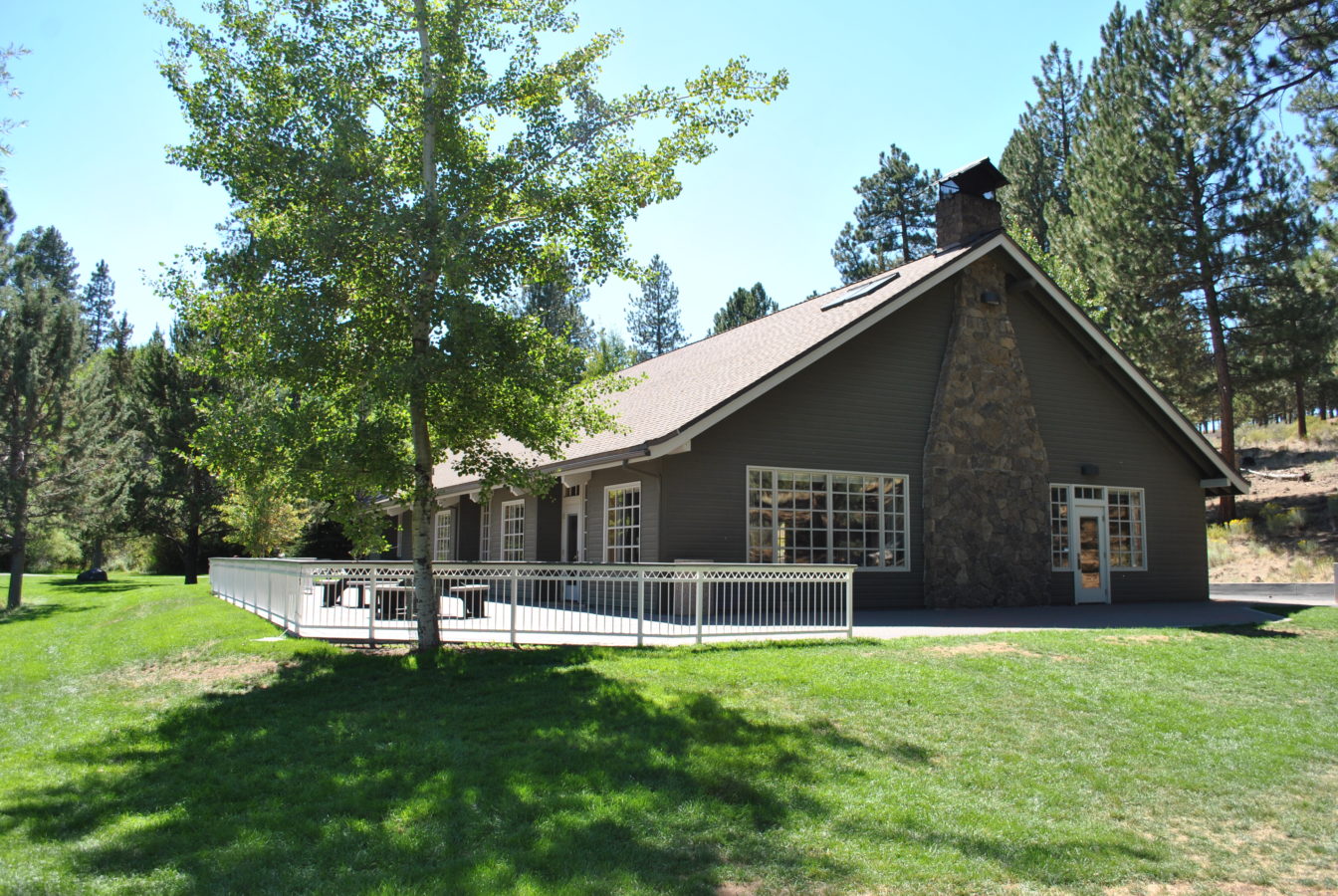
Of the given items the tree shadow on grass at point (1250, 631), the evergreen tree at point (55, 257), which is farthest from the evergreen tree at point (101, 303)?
the tree shadow on grass at point (1250, 631)

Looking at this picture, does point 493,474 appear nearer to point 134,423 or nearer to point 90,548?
point 134,423

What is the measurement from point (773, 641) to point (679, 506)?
4286 millimetres

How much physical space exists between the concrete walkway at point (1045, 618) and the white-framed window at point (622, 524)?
3864 mm

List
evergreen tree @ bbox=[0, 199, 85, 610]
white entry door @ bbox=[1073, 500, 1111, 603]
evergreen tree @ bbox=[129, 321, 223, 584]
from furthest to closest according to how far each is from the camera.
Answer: evergreen tree @ bbox=[129, 321, 223, 584]
evergreen tree @ bbox=[0, 199, 85, 610]
white entry door @ bbox=[1073, 500, 1111, 603]

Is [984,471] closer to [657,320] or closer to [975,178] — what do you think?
[975,178]

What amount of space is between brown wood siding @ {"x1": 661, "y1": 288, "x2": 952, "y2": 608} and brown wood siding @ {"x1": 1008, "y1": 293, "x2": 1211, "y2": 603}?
8.57 ft

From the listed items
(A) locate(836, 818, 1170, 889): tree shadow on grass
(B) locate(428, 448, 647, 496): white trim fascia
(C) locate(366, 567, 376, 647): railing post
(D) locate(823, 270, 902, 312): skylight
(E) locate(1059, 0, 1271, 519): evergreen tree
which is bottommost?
(A) locate(836, 818, 1170, 889): tree shadow on grass

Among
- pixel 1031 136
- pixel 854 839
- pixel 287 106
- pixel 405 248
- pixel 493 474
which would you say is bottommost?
pixel 854 839

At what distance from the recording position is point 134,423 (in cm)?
3447

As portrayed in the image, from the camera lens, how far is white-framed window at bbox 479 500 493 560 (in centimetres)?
2275

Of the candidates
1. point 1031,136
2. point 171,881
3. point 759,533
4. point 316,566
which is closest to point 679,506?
point 759,533

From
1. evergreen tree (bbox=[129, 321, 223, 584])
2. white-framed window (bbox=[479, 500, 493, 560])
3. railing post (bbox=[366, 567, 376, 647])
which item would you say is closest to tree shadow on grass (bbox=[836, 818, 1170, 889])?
railing post (bbox=[366, 567, 376, 647])

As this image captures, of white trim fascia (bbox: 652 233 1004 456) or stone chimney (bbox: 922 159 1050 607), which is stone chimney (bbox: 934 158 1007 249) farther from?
white trim fascia (bbox: 652 233 1004 456)

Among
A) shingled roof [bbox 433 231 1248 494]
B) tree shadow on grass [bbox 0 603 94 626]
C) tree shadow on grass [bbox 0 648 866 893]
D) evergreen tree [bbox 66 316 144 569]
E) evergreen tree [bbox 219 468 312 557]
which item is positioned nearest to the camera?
tree shadow on grass [bbox 0 648 866 893]
